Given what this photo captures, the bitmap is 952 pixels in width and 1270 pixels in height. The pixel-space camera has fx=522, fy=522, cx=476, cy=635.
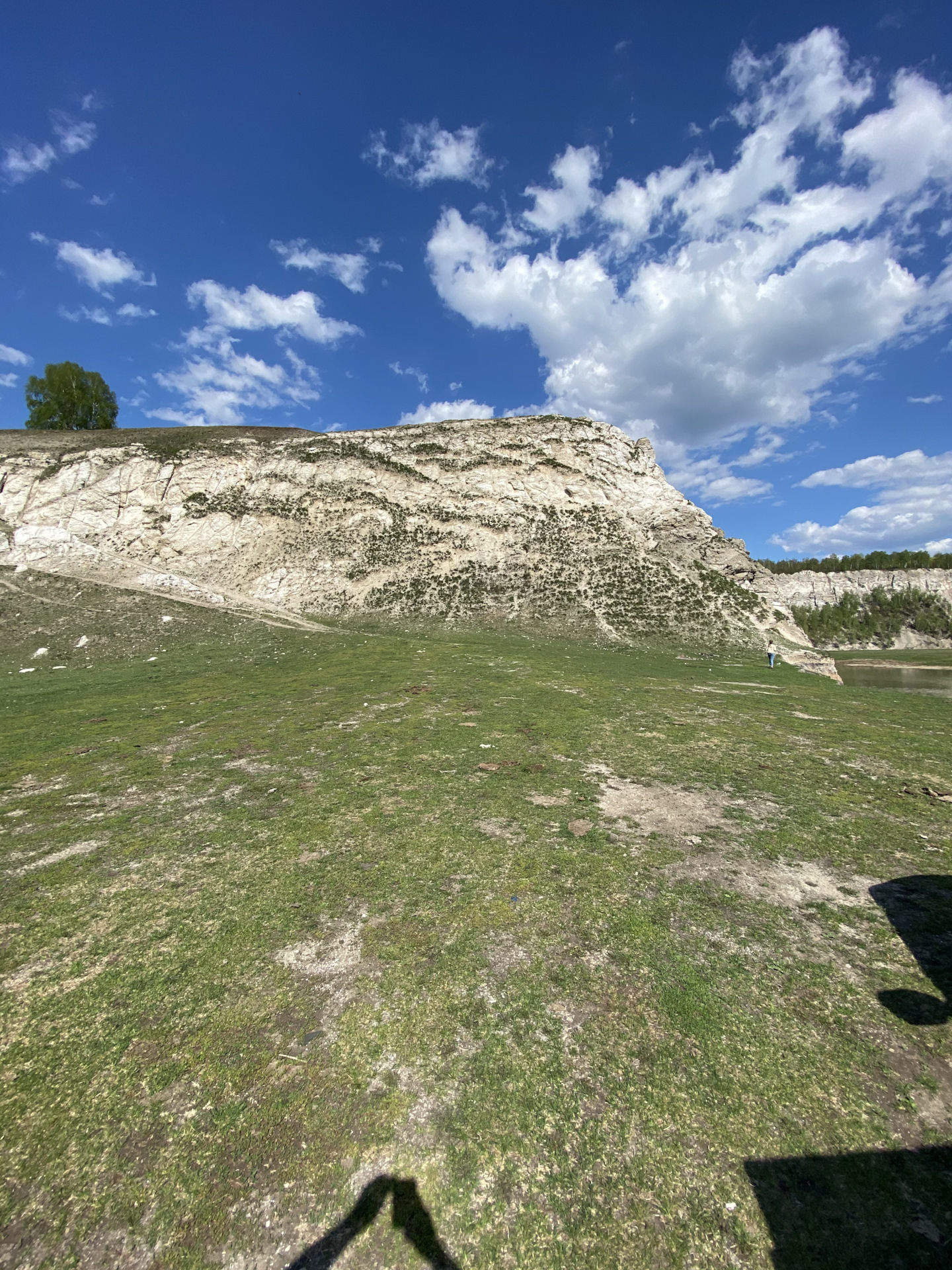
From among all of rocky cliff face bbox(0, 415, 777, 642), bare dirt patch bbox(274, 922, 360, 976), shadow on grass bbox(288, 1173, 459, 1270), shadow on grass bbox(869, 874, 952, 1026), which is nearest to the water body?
rocky cliff face bbox(0, 415, 777, 642)

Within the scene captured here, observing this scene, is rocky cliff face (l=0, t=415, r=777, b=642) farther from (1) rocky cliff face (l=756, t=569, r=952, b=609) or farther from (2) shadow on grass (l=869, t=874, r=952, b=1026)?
(1) rocky cliff face (l=756, t=569, r=952, b=609)

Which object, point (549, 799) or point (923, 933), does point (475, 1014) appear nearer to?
point (549, 799)

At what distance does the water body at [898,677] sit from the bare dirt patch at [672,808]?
27299 mm

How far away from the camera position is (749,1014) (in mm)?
4887

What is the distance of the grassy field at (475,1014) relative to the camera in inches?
133

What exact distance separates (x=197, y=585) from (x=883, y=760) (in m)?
48.8

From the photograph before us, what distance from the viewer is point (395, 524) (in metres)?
53.7

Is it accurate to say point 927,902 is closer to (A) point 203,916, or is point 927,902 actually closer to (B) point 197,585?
(A) point 203,916

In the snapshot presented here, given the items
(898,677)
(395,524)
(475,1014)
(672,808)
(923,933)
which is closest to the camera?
(475,1014)

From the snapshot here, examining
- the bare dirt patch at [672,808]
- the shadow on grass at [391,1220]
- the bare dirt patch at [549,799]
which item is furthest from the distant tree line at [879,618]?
the shadow on grass at [391,1220]

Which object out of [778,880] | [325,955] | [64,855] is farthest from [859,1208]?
[64,855]

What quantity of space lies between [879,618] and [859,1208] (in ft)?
361

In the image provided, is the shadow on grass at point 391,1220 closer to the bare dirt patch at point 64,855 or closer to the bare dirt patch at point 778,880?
the bare dirt patch at point 778,880

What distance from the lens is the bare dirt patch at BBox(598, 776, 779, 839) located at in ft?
28.5
